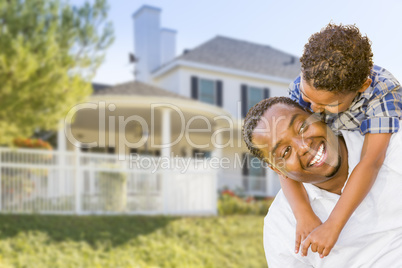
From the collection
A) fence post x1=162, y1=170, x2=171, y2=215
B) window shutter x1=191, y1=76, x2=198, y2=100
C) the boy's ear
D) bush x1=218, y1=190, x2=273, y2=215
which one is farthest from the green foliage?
the boy's ear

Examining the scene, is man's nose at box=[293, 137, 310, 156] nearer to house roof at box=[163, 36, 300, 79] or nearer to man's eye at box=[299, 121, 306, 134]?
man's eye at box=[299, 121, 306, 134]

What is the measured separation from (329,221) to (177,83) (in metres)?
17.7

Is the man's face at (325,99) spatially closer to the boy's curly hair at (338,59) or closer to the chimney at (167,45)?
the boy's curly hair at (338,59)

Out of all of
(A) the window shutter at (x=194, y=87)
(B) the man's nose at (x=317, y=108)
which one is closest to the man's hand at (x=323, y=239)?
(B) the man's nose at (x=317, y=108)

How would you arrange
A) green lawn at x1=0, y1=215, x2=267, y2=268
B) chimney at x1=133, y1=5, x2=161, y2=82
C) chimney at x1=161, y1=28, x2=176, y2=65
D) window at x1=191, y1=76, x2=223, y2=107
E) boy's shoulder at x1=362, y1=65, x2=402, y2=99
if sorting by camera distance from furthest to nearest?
1. chimney at x1=161, y1=28, x2=176, y2=65
2. chimney at x1=133, y1=5, x2=161, y2=82
3. window at x1=191, y1=76, x2=223, y2=107
4. green lawn at x1=0, y1=215, x2=267, y2=268
5. boy's shoulder at x1=362, y1=65, x2=402, y2=99

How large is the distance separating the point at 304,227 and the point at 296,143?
1.14ft

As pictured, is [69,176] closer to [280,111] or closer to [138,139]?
[138,139]

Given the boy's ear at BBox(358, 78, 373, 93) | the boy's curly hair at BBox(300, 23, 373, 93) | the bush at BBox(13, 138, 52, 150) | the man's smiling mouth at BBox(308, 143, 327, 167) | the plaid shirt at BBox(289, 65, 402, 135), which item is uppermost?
the boy's curly hair at BBox(300, 23, 373, 93)

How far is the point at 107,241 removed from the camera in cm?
976

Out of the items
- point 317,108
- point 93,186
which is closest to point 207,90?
point 93,186

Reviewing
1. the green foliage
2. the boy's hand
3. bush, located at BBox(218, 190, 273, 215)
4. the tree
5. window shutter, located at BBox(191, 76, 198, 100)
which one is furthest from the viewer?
Answer: window shutter, located at BBox(191, 76, 198, 100)

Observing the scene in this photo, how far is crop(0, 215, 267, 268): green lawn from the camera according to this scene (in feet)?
29.0

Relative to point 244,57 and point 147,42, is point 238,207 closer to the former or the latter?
point 147,42

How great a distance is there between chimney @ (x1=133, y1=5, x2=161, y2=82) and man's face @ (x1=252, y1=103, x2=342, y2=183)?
63.4 feet
